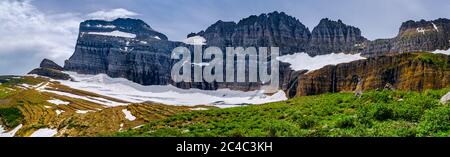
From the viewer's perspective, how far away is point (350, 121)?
1122 inches

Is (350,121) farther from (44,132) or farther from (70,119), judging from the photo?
(70,119)

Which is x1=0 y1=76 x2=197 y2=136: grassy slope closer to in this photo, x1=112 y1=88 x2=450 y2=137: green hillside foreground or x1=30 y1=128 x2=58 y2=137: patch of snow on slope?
x1=30 y1=128 x2=58 y2=137: patch of snow on slope

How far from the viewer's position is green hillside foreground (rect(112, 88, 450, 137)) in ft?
80.6

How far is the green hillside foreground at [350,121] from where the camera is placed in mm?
24562

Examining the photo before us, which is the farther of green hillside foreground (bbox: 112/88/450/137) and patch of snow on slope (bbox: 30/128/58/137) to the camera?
patch of snow on slope (bbox: 30/128/58/137)

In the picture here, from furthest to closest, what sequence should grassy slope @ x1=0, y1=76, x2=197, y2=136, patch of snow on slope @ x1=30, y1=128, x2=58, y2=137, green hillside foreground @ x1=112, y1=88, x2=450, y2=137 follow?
patch of snow on slope @ x1=30, y1=128, x2=58, y2=137 < grassy slope @ x1=0, y1=76, x2=197, y2=136 < green hillside foreground @ x1=112, y1=88, x2=450, y2=137

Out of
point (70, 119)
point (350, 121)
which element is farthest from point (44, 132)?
point (350, 121)

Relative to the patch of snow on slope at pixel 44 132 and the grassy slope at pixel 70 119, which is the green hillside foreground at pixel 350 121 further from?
the patch of snow on slope at pixel 44 132

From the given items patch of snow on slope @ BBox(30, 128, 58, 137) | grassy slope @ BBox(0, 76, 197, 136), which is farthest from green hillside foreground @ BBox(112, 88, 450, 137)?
patch of snow on slope @ BBox(30, 128, 58, 137)

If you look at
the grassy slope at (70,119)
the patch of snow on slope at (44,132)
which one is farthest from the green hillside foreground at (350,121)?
the patch of snow on slope at (44,132)

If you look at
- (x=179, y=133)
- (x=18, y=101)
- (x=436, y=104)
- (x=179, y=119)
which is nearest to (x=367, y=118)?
(x=436, y=104)

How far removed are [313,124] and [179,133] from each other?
29.1 feet
